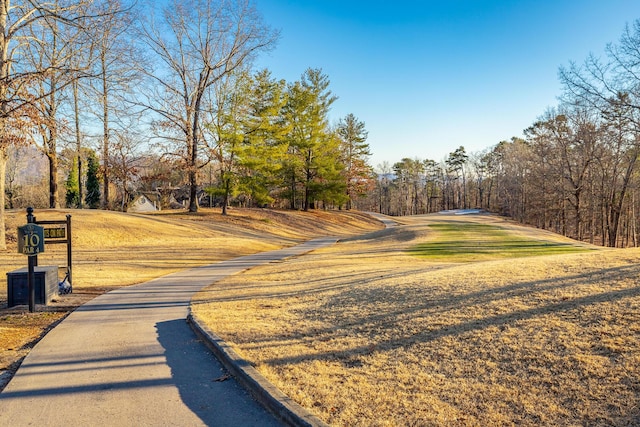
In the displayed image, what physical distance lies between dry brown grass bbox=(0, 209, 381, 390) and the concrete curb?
8.02ft

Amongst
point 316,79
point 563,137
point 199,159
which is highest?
point 316,79

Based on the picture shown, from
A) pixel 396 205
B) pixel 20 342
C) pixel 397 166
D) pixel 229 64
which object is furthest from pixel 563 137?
pixel 396 205

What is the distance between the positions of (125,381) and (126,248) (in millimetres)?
15678

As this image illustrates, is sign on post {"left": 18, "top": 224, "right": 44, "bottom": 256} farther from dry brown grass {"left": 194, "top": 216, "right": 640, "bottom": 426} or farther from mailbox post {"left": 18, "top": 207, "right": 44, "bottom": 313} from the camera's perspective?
dry brown grass {"left": 194, "top": 216, "right": 640, "bottom": 426}

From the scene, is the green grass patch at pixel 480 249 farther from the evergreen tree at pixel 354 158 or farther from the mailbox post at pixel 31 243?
the evergreen tree at pixel 354 158

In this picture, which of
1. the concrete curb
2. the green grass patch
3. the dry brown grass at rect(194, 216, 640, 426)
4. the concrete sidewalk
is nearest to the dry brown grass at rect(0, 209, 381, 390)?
the concrete sidewalk

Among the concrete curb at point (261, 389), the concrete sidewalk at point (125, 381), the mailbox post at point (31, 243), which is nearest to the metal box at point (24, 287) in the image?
the mailbox post at point (31, 243)

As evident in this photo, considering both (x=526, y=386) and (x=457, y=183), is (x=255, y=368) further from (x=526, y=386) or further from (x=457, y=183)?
(x=457, y=183)

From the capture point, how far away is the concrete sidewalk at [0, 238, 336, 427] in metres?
3.92

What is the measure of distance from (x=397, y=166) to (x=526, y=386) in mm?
83662

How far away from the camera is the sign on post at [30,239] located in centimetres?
805

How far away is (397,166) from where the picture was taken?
8588cm

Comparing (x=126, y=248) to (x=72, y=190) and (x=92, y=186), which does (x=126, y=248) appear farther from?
(x=72, y=190)

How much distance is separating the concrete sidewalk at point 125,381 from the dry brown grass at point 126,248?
0.57m
